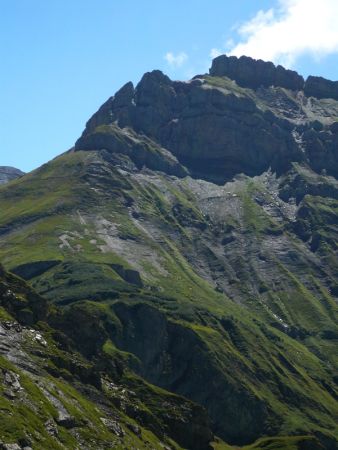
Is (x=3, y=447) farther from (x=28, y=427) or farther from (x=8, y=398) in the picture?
(x=8, y=398)

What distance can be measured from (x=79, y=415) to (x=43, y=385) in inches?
472

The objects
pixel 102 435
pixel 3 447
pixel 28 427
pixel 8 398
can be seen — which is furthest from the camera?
pixel 102 435

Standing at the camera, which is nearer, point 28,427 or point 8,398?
point 28,427

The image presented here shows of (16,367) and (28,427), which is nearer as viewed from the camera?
(28,427)

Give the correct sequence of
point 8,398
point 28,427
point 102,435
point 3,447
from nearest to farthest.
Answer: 1. point 3,447
2. point 28,427
3. point 8,398
4. point 102,435

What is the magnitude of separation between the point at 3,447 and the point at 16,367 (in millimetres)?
49563

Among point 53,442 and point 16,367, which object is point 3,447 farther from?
point 16,367

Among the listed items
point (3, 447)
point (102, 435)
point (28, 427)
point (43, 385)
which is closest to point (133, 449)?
point (102, 435)

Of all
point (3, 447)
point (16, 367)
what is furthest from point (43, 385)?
point (3, 447)

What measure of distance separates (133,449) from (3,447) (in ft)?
177

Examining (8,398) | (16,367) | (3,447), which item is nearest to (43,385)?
(16,367)

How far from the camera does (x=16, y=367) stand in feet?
637

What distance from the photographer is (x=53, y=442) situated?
165 m

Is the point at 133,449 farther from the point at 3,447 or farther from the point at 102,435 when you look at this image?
the point at 3,447
